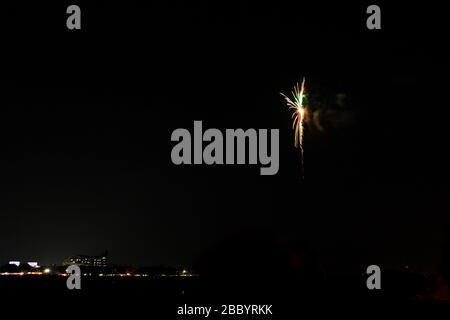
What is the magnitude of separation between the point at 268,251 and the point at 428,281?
22.1 m

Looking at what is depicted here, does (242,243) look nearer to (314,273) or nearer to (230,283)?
(230,283)

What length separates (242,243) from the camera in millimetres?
46500
